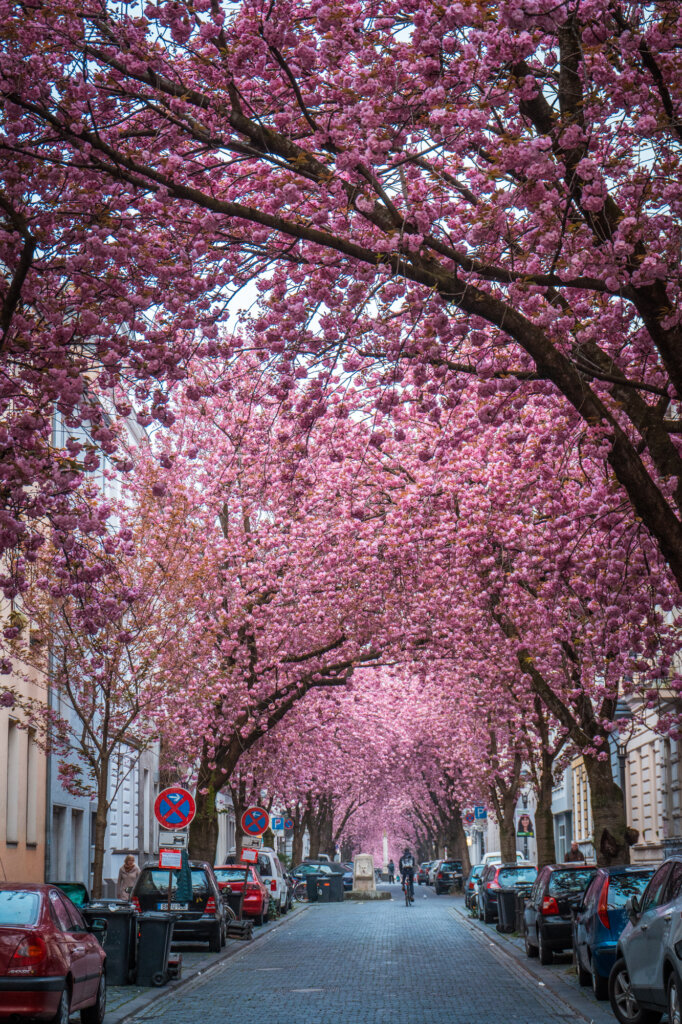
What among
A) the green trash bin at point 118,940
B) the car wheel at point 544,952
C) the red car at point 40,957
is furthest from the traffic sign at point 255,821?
the red car at point 40,957

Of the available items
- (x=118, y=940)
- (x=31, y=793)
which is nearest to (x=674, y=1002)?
(x=118, y=940)

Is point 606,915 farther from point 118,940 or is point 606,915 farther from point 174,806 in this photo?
point 174,806

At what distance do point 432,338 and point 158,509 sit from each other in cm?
1712

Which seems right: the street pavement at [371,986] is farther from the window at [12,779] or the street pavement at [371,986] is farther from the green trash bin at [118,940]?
the window at [12,779]

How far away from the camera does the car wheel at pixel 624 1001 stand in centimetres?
1293

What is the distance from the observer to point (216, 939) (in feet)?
90.0

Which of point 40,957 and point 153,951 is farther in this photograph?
point 153,951

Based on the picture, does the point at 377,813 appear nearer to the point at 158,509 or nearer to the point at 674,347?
the point at 158,509

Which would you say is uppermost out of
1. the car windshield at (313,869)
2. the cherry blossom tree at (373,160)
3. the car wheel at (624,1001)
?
the cherry blossom tree at (373,160)

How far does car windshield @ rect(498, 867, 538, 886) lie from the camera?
3281 cm

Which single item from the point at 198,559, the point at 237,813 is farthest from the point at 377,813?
the point at 198,559

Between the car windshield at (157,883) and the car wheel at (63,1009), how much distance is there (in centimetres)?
1314

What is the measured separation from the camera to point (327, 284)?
12.4 meters

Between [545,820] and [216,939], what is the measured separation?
885cm
